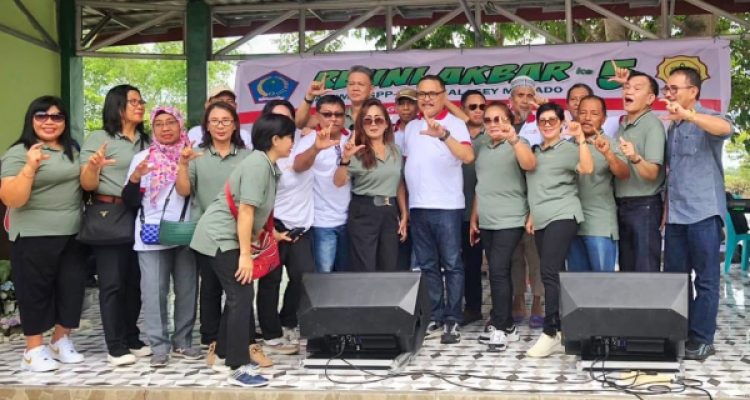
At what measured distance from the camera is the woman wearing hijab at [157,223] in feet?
13.3

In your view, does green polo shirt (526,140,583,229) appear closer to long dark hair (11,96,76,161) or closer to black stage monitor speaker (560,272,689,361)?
black stage monitor speaker (560,272,689,361)

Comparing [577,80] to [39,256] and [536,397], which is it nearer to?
[536,397]

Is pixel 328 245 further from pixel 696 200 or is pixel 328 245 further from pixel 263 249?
pixel 696 200

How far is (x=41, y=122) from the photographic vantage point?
157 inches

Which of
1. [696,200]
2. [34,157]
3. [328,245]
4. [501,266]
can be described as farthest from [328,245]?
[696,200]

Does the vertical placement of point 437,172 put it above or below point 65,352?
above

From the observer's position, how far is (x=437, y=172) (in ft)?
14.8

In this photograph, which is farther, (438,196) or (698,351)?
(438,196)

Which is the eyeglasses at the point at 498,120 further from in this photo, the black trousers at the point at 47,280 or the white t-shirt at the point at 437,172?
the black trousers at the point at 47,280

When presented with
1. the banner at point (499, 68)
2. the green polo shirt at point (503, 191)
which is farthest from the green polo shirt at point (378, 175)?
the banner at point (499, 68)

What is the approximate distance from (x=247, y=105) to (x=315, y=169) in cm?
328

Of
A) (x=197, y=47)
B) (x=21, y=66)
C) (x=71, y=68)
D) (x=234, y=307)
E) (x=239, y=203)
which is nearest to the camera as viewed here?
(x=239, y=203)

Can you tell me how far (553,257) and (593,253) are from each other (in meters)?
0.25

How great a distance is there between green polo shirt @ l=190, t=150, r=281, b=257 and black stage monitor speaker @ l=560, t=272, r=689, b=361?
4.80 feet
